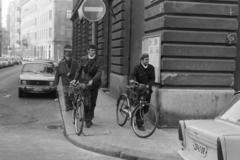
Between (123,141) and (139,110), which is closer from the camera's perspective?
(123,141)

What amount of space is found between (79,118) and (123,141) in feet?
4.26

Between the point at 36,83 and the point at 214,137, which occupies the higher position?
the point at 214,137

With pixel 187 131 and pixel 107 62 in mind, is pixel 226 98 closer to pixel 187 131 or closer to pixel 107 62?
pixel 187 131

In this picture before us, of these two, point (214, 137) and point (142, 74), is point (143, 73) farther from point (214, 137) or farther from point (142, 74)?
point (214, 137)

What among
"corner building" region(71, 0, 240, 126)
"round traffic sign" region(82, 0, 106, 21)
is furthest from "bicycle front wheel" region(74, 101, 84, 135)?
"round traffic sign" region(82, 0, 106, 21)

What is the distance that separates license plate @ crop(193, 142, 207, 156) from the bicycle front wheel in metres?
3.50

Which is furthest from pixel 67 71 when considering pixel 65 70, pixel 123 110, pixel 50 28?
pixel 50 28

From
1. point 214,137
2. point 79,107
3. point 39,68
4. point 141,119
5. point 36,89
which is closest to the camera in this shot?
point 214,137

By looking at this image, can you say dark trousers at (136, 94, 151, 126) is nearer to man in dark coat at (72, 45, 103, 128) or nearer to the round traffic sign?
man in dark coat at (72, 45, 103, 128)

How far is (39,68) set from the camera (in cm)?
1501

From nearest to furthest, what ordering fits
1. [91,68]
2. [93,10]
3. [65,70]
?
[91,68] < [93,10] < [65,70]

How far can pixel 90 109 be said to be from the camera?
7891 millimetres

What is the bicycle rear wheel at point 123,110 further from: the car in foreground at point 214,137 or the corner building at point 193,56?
the car in foreground at point 214,137

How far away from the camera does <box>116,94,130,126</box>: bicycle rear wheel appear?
7.77m
